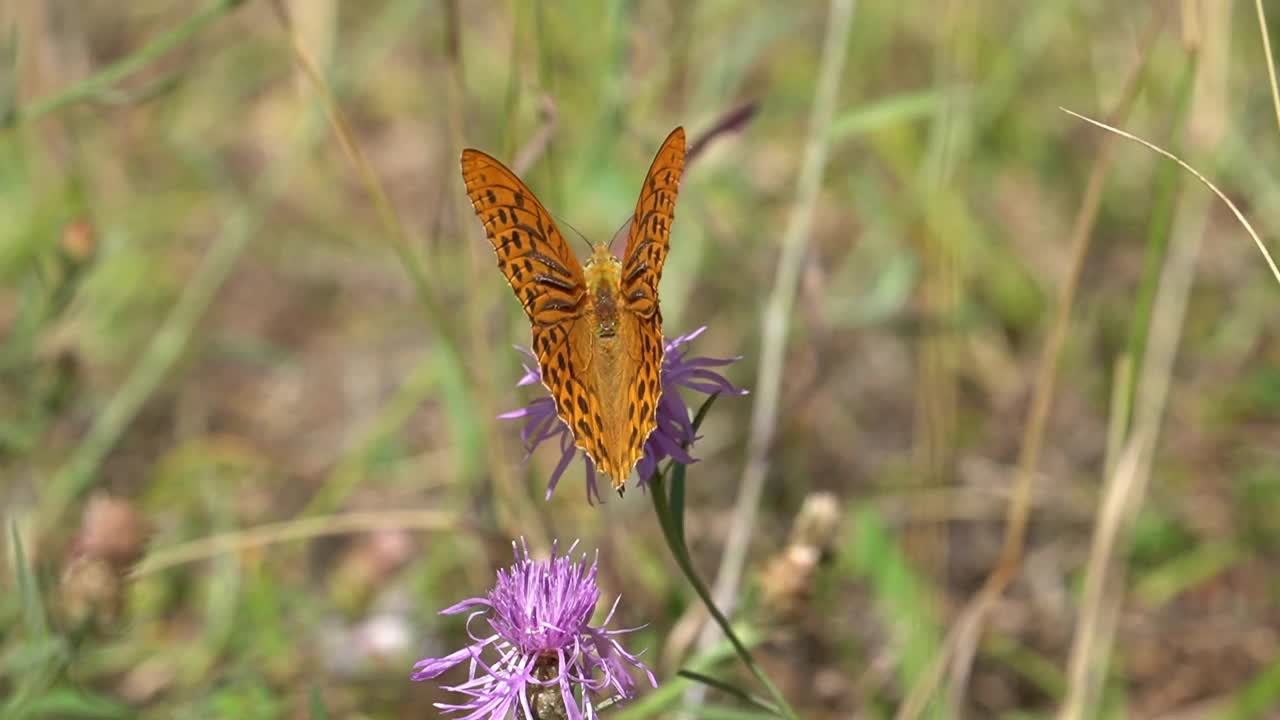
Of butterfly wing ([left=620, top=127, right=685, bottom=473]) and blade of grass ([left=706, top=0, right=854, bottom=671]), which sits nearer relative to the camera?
butterfly wing ([left=620, top=127, right=685, bottom=473])

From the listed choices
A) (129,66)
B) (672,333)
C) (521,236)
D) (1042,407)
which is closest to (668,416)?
(521,236)

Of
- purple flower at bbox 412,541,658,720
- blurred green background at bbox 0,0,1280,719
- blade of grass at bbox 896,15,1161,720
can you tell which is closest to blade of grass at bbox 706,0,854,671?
blurred green background at bbox 0,0,1280,719

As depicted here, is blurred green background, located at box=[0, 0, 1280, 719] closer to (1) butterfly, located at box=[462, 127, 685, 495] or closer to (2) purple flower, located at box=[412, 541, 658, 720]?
(2) purple flower, located at box=[412, 541, 658, 720]

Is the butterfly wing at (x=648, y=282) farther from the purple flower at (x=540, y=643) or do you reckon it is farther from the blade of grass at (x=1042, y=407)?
the blade of grass at (x=1042, y=407)

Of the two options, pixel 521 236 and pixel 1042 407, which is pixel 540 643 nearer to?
pixel 521 236

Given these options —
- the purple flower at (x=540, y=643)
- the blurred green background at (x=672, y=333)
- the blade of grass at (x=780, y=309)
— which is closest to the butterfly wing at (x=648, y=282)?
the purple flower at (x=540, y=643)

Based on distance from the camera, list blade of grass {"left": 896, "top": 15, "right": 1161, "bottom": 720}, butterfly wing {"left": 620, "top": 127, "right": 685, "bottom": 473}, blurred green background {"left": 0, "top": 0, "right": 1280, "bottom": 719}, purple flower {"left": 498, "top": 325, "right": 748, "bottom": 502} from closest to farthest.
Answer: butterfly wing {"left": 620, "top": 127, "right": 685, "bottom": 473}, purple flower {"left": 498, "top": 325, "right": 748, "bottom": 502}, blade of grass {"left": 896, "top": 15, "right": 1161, "bottom": 720}, blurred green background {"left": 0, "top": 0, "right": 1280, "bottom": 719}
